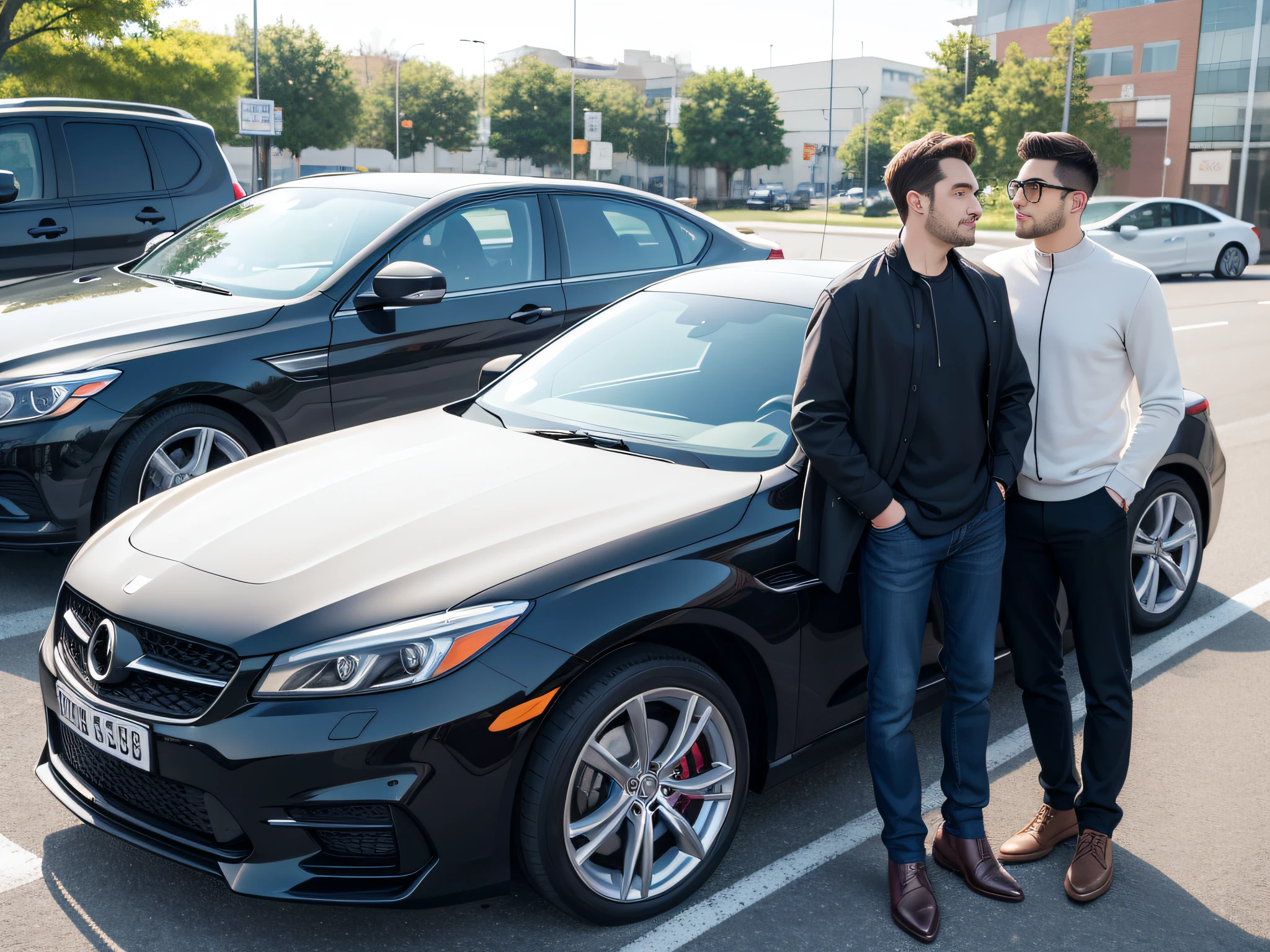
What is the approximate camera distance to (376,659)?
2.54 metres

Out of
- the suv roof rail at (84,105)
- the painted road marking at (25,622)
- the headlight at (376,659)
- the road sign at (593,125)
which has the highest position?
the road sign at (593,125)

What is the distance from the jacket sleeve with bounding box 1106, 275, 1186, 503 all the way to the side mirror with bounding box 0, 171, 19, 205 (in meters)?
6.87

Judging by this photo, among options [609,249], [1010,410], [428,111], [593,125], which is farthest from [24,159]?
[428,111]

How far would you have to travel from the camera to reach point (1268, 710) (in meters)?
4.22

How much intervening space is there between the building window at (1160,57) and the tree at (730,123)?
1079 inches

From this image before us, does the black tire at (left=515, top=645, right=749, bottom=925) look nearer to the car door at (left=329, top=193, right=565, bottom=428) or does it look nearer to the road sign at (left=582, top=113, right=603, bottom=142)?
the car door at (left=329, top=193, right=565, bottom=428)

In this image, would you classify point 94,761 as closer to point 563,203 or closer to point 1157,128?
point 563,203

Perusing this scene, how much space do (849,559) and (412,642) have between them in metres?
1.08

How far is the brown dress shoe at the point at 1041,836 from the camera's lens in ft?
10.7

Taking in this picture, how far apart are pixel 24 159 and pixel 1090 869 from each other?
7742 millimetres

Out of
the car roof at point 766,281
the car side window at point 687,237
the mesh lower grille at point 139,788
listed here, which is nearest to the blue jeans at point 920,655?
the car roof at point 766,281

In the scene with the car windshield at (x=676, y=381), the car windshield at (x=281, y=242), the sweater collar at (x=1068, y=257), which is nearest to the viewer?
the sweater collar at (x=1068, y=257)

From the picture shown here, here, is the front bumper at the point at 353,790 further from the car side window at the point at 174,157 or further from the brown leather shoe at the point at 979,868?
the car side window at the point at 174,157

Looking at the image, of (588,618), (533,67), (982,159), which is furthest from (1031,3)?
(588,618)
